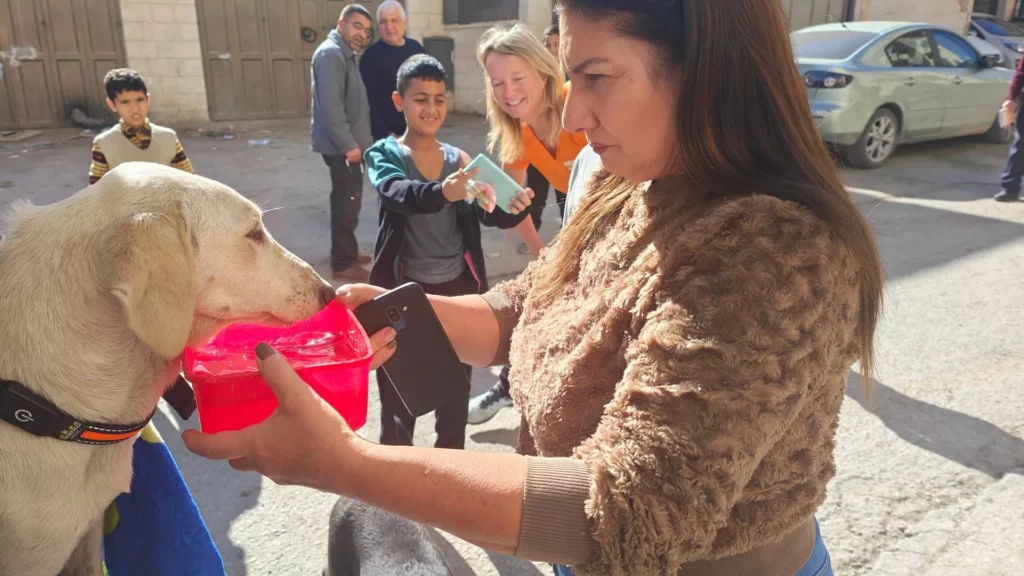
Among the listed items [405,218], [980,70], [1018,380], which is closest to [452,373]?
[405,218]

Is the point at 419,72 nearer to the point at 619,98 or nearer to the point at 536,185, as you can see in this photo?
the point at 536,185

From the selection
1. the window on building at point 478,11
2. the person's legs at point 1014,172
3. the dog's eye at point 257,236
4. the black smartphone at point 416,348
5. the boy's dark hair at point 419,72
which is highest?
the window on building at point 478,11

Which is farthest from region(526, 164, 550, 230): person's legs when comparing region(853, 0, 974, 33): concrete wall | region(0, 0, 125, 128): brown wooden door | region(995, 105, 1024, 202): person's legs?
region(853, 0, 974, 33): concrete wall

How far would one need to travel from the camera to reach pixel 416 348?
71.1 inches

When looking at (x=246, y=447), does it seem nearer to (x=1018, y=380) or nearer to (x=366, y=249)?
(x=1018, y=380)

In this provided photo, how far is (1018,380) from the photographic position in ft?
13.9

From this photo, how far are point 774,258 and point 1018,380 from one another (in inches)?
167

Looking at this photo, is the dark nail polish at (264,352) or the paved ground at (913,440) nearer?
the dark nail polish at (264,352)

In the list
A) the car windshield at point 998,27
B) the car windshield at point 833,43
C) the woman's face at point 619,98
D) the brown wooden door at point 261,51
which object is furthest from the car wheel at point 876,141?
the woman's face at point 619,98

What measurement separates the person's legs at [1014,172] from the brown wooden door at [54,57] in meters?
14.5

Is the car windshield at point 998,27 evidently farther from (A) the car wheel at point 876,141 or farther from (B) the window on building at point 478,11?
(B) the window on building at point 478,11

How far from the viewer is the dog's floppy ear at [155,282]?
4.50ft

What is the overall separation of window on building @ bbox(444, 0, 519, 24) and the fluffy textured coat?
1411cm

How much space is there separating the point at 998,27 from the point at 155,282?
2149cm
